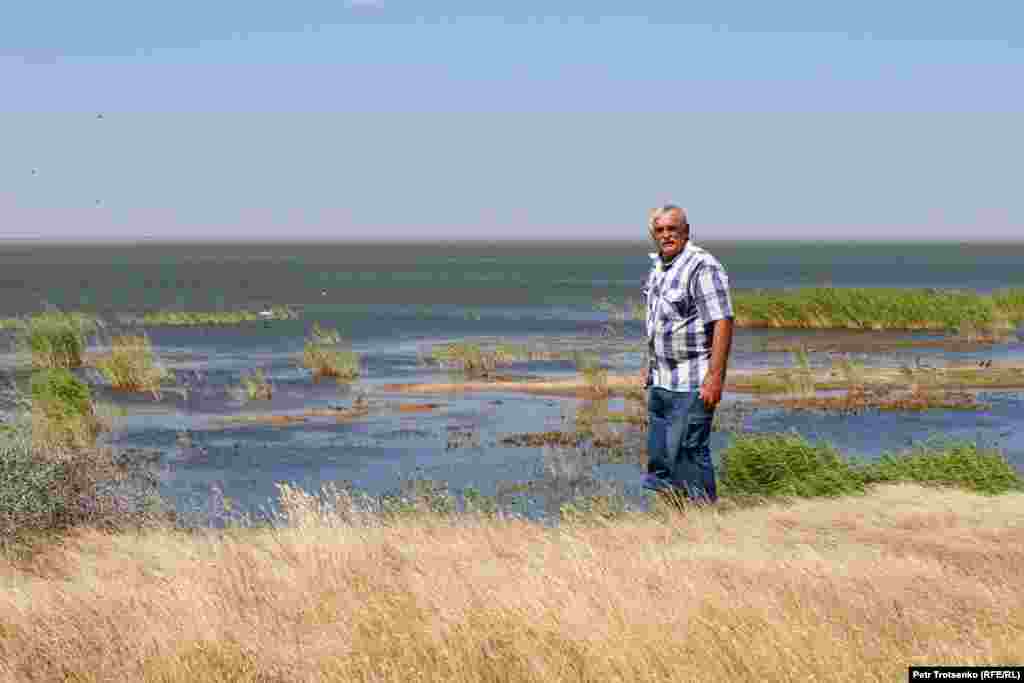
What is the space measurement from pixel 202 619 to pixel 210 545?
1.97m

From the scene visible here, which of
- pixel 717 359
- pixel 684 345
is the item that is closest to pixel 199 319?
pixel 684 345

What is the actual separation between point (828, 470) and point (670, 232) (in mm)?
3693

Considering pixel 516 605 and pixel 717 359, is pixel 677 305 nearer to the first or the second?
pixel 717 359

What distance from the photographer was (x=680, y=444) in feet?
29.6

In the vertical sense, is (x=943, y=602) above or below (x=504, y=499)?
above

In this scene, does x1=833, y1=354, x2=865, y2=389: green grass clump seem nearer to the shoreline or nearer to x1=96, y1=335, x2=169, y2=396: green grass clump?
the shoreline

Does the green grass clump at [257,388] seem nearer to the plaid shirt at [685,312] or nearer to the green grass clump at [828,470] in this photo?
the green grass clump at [828,470]

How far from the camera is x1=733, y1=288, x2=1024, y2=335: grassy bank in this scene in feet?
140

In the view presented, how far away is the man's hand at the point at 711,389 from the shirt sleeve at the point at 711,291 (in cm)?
36

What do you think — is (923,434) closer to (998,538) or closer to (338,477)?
(338,477)

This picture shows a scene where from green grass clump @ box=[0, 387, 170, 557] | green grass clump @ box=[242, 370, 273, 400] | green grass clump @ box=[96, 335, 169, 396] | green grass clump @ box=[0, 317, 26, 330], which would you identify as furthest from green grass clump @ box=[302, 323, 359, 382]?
green grass clump @ box=[0, 387, 170, 557]

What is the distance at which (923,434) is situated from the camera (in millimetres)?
20391

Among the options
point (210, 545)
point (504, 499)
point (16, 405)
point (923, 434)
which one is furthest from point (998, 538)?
point (16, 405)

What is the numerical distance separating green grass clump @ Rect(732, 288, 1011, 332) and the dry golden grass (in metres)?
35.4
